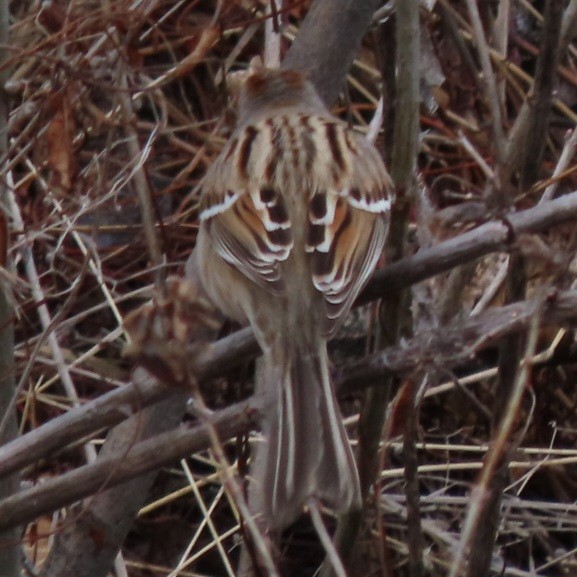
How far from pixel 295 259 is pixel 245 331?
0.20m

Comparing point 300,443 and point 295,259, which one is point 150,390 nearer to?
point 300,443

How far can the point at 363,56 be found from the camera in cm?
452

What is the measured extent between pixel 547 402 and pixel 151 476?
5.06ft

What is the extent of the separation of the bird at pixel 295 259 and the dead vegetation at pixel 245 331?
0.24 feet

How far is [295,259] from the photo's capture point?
2.36 meters

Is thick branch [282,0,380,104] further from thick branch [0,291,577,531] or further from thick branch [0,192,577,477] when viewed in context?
thick branch [0,291,577,531]

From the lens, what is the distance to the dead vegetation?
1.95m

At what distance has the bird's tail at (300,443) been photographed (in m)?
1.86

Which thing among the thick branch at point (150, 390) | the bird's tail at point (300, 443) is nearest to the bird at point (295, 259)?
the bird's tail at point (300, 443)

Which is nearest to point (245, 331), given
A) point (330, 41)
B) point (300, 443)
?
point (300, 443)

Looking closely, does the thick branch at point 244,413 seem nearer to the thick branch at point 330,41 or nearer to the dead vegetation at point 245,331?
the dead vegetation at point 245,331

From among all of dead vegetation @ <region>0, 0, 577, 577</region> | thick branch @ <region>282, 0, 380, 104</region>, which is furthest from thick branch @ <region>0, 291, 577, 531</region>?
thick branch @ <region>282, 0, 380, 104</region>

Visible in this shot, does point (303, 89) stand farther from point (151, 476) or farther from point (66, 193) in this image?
point (151, 476)

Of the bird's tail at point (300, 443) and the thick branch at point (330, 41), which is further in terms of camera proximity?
the thick branch at point (330, 41)
